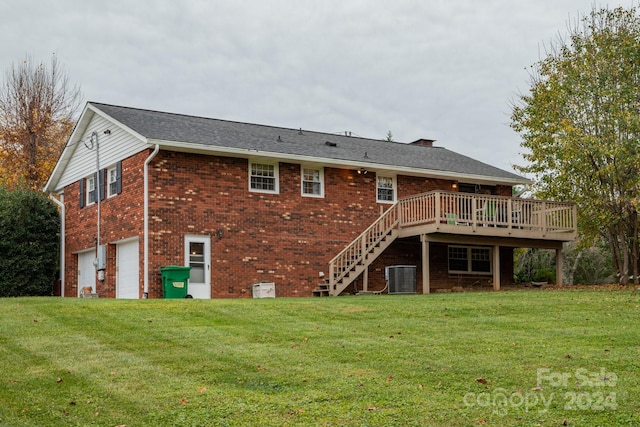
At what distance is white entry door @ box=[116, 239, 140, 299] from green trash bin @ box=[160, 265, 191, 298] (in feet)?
4.66

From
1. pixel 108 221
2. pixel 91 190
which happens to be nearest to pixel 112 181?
pixel 108 221

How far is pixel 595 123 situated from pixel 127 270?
14.4 m

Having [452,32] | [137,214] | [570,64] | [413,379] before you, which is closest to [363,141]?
[452,32]

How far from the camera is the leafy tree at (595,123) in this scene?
74.6ft

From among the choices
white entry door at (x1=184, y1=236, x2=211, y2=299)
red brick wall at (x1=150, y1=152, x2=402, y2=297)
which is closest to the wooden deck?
red brick wall at (x1=150, y1=152, x2=402, y2=297)

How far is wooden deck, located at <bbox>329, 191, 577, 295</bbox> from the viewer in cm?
2288

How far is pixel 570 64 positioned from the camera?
24.2 metres

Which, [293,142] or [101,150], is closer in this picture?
[101,150]

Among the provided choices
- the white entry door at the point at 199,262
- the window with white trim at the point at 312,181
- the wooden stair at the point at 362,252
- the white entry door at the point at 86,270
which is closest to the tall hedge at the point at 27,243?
the white entry door at the point at 86,270

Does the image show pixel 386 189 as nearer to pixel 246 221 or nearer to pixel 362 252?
pixel 362 252

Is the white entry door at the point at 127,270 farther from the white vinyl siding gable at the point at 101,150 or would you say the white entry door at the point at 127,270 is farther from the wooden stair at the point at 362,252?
the wooden stair at the point at 362,252

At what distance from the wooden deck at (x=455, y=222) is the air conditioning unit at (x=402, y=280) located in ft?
2.66

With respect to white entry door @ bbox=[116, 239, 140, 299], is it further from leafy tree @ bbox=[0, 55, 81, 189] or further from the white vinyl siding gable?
leafy tree @ bbox=[0, 55, 81, 189]

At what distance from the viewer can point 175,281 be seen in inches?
818
